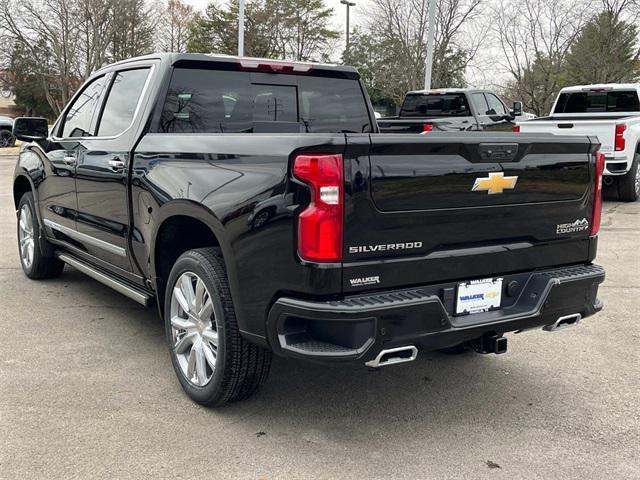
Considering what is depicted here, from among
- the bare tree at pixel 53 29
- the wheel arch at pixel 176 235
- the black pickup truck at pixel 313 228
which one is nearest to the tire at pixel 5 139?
the bare tree at pixel 53 29

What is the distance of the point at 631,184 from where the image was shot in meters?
11.8

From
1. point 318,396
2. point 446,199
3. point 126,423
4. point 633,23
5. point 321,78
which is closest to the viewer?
point 446,199

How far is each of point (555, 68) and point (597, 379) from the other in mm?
28871

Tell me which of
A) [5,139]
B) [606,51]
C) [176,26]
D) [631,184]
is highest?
[176,26]

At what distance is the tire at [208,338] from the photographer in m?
3.30

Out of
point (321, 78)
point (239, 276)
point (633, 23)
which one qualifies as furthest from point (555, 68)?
point (239, 276)

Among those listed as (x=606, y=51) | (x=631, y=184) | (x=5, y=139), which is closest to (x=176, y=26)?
(x=5, y=139)

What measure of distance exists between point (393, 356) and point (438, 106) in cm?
1165

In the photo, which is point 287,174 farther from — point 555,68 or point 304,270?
point 555,68

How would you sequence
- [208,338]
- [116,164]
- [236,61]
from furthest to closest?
[236,61], [116,164], [208,338]

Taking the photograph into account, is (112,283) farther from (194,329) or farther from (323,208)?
(323,208)

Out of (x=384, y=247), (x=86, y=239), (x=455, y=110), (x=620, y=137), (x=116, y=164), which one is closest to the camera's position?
(x=384, y=247)

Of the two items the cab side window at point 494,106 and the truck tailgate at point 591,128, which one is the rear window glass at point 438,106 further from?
the truck tailgate at point 591,128

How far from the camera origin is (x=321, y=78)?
4887mm
